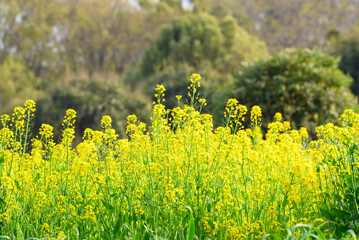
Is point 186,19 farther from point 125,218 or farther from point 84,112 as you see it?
point 125,218

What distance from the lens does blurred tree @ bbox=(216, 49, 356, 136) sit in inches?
320

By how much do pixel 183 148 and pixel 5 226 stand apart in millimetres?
1758

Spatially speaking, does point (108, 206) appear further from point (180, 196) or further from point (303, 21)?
point (303, 21)

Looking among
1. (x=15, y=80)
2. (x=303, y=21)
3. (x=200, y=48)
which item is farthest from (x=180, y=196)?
(x=303, y=21)

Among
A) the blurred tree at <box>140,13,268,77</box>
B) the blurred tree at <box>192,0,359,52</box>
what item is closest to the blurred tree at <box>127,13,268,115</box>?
the blurred tree at <box>140,13,268,77</box>

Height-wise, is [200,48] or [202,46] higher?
[202,46]

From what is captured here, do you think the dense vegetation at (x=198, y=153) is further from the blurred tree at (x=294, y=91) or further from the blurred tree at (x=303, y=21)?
the blurred tree at (x=303, y=21)

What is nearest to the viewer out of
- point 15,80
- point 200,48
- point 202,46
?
point 200,48

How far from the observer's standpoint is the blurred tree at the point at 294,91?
8.14m

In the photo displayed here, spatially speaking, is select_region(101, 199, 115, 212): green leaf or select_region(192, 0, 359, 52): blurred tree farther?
select_region(192, 0, 359, 52): blurred tree

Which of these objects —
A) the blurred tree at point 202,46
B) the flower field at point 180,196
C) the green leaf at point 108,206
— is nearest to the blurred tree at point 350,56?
the blurred tree at point 202,46

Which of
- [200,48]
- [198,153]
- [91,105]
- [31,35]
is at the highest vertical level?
[31,35]

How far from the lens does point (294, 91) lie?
8.29m

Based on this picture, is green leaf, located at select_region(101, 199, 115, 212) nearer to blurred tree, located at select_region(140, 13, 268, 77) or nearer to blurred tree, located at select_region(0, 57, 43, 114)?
blurred tree, located at select_region(140, 13, 268, 77)
